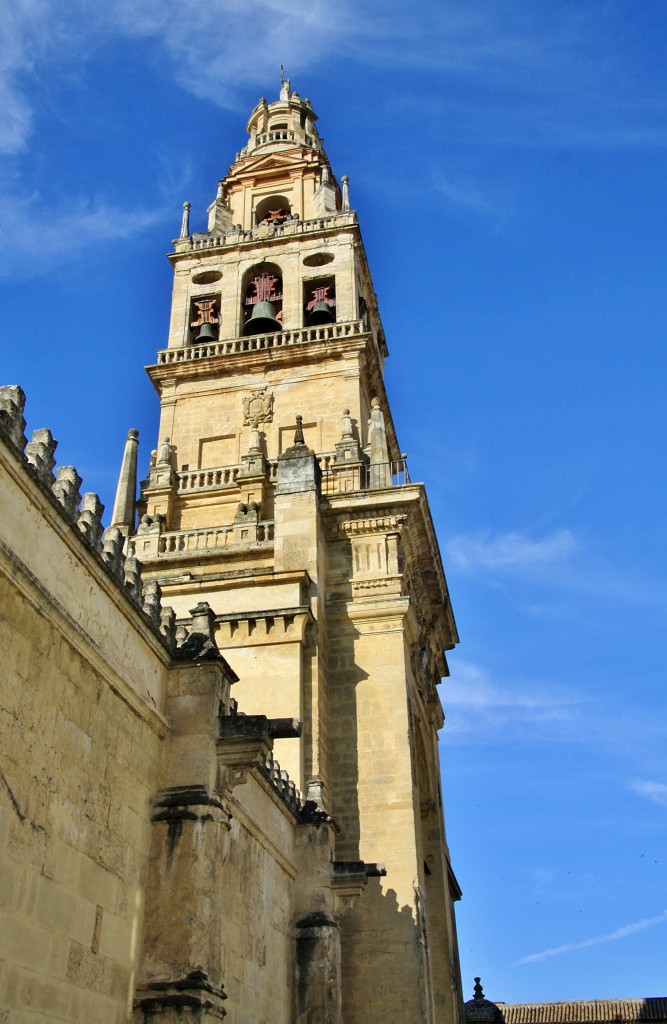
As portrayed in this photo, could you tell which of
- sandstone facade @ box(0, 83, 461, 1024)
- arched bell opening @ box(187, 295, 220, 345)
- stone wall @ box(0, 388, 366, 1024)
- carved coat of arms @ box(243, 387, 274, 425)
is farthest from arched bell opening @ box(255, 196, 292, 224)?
stone wall @ box(0, 388, 366, 1024)

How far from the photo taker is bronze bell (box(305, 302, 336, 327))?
86.7 feet

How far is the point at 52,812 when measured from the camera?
295 inches

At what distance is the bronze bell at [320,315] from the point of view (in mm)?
26438

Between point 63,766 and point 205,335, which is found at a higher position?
point 205,335

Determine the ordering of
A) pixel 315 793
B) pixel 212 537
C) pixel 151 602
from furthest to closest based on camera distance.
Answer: pixel 212 537 < pixel 315 793 < pixel 151 602

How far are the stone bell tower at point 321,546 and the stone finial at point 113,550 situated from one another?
Result: 613 cm

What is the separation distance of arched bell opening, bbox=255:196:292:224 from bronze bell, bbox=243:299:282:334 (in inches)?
236

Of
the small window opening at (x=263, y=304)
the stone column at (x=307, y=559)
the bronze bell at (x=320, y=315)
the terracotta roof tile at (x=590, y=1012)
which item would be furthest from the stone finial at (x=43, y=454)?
the terracotta roof tile at (x=590, y=1012)

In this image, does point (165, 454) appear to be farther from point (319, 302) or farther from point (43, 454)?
point (43, 454)

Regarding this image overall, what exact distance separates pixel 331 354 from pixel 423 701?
8993 mm

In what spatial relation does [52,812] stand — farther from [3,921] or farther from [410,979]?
[410,979]

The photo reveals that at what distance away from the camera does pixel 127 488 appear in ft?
75.6

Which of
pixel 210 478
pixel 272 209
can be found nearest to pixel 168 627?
pixel 210 478

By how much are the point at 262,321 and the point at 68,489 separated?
61.8 feet
